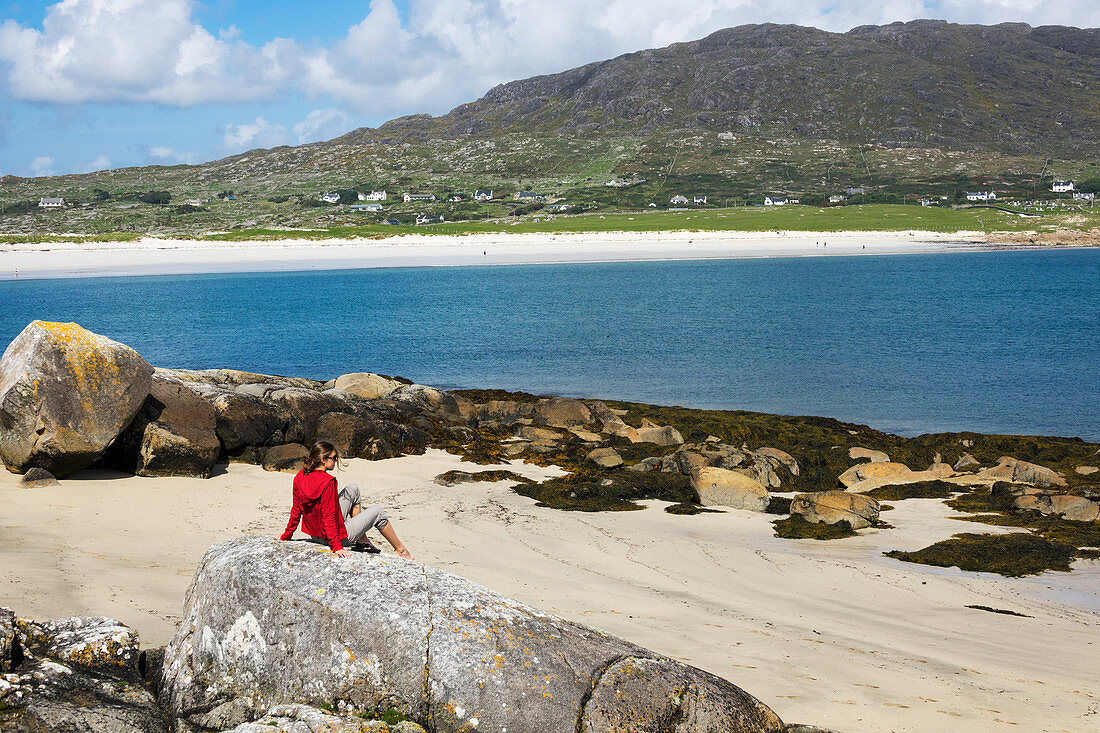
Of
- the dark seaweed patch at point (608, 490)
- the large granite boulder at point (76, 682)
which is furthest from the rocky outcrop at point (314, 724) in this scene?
the dark seaweed patch at point (608, 490)

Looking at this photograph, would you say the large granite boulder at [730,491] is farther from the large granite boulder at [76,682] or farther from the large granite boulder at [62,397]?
the large granite boulder at [76,682]

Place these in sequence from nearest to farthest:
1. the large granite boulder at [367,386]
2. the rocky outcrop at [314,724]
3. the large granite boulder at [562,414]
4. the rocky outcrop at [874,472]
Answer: the rocky outcrop at [314,724] < the rocky outcrop at [874,472] < the large granite boulder at [562,414] < the large granite boulder at [367,386]

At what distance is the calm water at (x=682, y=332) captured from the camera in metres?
31.6

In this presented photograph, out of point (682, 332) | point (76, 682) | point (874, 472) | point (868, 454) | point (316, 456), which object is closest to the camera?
point (76, 682)

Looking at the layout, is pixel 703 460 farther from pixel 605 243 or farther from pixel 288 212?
pixel 288 212

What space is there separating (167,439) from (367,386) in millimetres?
10387

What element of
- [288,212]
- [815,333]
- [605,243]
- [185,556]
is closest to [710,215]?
[605,243]

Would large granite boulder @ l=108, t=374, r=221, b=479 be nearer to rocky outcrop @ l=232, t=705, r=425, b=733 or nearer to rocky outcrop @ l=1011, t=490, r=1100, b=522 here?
rocky outcrop @ l=232, t=705, r=425, b=733

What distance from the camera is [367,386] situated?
24969 millimetres

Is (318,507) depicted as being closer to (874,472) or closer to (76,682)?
(76,682)

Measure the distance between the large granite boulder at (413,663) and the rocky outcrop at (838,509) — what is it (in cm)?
945

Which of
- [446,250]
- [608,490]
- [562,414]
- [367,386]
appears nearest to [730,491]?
[608,490]

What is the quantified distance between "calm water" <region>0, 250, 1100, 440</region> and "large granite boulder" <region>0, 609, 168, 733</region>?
2400 cm

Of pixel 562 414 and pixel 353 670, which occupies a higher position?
pixel 353 670
